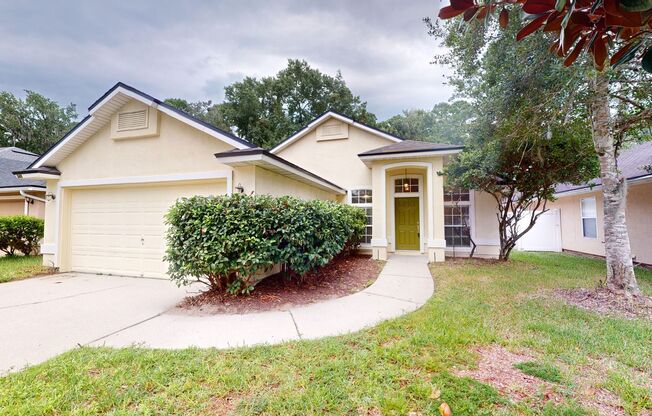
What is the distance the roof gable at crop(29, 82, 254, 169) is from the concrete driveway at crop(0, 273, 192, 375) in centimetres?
365

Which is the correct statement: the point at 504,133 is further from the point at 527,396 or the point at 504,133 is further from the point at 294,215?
the point at 527,396

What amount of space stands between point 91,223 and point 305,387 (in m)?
9.08

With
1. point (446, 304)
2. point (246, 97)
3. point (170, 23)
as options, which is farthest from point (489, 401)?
point (246, 97)

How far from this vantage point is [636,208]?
398 inches

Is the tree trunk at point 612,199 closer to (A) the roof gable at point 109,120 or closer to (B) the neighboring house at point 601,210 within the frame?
(B) the neighboring house at point 601,210

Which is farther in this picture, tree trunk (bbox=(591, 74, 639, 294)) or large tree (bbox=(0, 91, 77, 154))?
large tree (bbox=(0, 91, 77, 154))

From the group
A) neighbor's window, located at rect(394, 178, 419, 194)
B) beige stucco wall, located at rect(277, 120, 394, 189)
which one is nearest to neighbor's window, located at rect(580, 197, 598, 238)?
neighbor's window, located at rect(394, 178, 419, 194)

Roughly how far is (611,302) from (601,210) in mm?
9416

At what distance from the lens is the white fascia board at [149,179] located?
686cm

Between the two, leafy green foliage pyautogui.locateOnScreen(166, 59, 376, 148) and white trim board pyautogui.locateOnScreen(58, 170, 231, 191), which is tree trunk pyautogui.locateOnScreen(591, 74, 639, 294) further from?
leafy green foliage pyautogui.locateOnScreen(166, 59, 376, 148)

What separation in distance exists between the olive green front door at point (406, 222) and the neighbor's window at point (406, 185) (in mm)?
383

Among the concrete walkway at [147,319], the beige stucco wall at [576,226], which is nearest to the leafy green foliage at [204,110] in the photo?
the concrete walkway at [147,319]

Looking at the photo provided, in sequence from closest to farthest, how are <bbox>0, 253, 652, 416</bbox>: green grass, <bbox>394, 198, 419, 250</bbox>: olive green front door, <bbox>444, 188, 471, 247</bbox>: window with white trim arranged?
<bbox>0, 253, 652, 416</bbox>: green grass, <bbox>444, 188, 471, 247</bbox>: window with white trim, <bbox>394, 198, 419, 250</bbox>: olive green front door

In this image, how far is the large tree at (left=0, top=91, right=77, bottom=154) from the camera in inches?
1103
